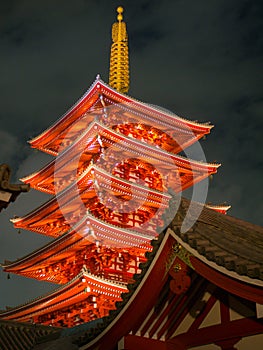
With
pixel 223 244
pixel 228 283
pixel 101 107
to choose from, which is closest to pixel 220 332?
pixel 228 283

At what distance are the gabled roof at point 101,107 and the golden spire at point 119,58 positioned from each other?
586 centimetres

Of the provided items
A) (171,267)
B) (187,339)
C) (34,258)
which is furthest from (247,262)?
(34,258)

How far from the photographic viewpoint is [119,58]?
118ft

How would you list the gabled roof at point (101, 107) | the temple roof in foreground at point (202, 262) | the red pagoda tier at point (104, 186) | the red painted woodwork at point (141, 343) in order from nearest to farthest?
the temple roof in foreground at point (202, 262)
the red painted woodwork at point (141, 343)
the red pagoda tier at point (104, 186)
the gabled roof at point (101, 107)

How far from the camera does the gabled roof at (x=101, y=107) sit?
2738cm

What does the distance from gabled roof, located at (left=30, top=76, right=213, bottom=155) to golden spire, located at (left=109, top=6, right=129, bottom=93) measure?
5.86 metres

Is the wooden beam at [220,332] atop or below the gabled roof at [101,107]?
below

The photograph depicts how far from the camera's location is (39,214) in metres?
28.0

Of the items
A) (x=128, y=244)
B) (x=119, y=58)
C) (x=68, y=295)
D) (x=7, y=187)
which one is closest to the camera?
(x=7, y=187)

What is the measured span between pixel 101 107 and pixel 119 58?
8.99 m

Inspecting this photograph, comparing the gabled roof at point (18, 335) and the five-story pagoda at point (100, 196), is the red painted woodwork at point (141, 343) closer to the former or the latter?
the gabled roof at point (18, 335)

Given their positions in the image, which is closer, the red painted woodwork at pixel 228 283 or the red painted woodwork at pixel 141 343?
the red painted woodwork at pixel 228 283

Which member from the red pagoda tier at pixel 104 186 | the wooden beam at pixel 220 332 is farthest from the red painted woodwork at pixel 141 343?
the red pagoda tier at pixel 104 186

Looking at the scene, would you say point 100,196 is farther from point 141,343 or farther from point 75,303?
point 141,343
